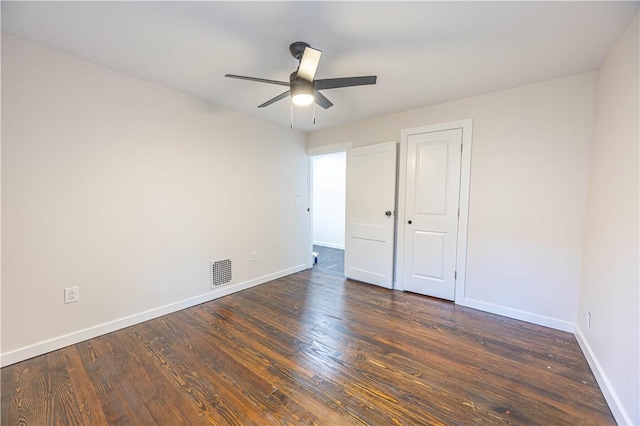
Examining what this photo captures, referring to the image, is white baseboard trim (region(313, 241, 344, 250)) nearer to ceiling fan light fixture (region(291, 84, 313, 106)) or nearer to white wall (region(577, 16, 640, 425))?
white wall (region(577, 16, 640, 425))

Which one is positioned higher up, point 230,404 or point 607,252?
Result: point 607,252

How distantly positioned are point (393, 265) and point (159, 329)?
2.73 metres

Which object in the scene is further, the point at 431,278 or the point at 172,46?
the point at 431,278

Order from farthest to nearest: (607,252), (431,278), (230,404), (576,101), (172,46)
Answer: (431,278) < (576,101) < (172,46) < (607,252) < (230,404)

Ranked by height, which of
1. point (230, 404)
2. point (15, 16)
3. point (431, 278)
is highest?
point (15, 16)

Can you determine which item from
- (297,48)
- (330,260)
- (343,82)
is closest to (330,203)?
(330,260)

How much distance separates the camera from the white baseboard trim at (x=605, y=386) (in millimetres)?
1355

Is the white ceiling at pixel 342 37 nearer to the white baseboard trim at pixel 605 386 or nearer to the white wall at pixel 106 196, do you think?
the white wall at pixel 106 196

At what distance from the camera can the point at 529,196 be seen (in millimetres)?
2482

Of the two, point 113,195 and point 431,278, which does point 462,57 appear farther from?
point 113,195

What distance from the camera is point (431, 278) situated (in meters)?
3.13

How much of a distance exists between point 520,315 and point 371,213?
6.37ft

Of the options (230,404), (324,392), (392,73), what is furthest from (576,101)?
(230,404)

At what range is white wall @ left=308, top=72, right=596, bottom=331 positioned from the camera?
2.28 m
